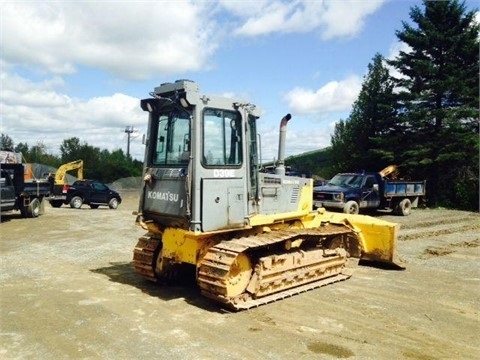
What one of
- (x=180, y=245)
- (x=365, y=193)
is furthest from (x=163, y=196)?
(x=365, y=193)

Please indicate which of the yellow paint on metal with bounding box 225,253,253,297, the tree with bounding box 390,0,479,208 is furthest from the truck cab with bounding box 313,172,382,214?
the yellow paint on metal with bounding box 225,253,253,297

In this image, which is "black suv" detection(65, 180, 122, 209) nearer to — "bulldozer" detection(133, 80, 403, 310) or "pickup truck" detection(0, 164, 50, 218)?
"pickup truck" detection(0, 164, 50, 218)

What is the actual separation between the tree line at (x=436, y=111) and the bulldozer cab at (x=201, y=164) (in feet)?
69.7

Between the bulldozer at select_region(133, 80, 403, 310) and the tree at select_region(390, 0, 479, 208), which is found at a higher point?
the tree at select_region(390, 0, 479, 208)

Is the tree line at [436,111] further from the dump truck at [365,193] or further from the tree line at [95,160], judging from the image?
the tree line at [95,160]

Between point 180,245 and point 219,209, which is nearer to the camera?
point 219,209

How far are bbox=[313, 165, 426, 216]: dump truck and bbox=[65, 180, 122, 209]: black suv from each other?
13.5m

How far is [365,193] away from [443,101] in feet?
39.1

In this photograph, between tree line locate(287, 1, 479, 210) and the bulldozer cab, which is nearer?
the bulldozer cab

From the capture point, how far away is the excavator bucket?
9961 mm

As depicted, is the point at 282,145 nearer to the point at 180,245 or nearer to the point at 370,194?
the point at 180,245

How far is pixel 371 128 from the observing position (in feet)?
100

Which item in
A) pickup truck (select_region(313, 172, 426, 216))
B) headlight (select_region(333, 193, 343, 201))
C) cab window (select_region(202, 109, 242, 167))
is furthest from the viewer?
pickup truck (select_region(313, 172, 426, 216))

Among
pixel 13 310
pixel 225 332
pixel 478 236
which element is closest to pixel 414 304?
pixel 225 332
